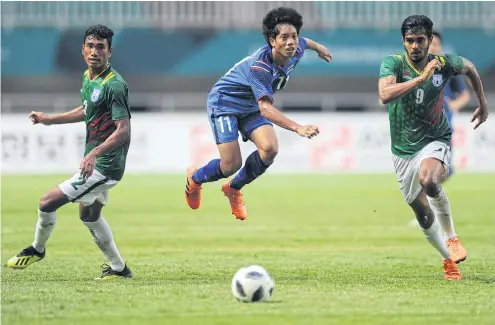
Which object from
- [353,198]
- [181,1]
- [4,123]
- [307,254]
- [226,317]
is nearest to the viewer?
[226,317]

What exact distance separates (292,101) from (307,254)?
22.2m

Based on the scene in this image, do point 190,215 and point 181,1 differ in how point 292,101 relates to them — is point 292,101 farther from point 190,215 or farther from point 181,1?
point 190,215

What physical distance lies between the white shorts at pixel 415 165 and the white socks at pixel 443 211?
0.21m

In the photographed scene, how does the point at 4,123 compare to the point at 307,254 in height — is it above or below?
below

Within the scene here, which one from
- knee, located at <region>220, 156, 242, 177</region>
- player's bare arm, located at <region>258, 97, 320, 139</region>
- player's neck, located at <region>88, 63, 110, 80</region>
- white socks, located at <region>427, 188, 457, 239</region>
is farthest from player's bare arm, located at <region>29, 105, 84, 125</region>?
white socks, located at <region>427, 188, 457, 239</region>

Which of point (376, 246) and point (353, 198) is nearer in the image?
point (376, 246)

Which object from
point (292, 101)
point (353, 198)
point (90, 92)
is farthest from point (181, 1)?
point (90, 92)

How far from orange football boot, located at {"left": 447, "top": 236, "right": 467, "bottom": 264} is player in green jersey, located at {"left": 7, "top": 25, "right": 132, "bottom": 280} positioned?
10.9ft

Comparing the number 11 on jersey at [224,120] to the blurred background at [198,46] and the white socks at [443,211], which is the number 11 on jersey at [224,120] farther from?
the blurred background at [198,46]

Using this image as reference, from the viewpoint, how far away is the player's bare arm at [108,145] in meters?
9.50

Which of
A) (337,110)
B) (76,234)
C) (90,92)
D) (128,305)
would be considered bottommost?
(337,110)

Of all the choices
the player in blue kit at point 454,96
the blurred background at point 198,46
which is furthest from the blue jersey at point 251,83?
the blurred background at point 198,46

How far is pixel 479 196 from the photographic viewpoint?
74.1 ft

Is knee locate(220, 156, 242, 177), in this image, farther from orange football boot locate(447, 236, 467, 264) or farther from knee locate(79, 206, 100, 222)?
orange football boot locate(447, 236, 467, 264)
